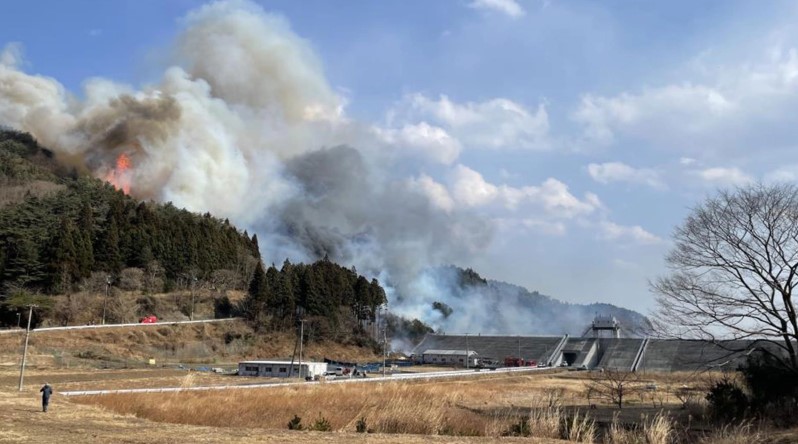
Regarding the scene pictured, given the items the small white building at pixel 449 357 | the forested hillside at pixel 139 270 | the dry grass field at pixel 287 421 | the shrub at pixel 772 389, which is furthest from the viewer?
the small white building at pixel 449 357

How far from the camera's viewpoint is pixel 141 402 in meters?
27.8

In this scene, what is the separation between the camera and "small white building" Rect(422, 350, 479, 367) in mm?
109950

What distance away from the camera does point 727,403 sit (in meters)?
28.0

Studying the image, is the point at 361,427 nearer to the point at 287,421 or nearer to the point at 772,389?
the point at 287,421

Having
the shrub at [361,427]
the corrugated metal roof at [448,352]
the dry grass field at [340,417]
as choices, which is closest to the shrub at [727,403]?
the dry grass field at [340,417]

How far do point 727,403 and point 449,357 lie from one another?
8590cm

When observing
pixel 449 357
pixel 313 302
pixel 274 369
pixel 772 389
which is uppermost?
pixel 313 302

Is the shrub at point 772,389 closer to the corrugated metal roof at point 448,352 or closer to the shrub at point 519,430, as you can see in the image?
the shrub at point 519,430

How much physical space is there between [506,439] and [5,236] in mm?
114111

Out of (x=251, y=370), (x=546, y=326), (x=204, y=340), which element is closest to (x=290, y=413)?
(x=251, y=370)

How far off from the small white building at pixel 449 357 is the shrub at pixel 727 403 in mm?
79454

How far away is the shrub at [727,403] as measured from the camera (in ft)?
89.5

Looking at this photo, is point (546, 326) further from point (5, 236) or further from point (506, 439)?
point (506, 439)

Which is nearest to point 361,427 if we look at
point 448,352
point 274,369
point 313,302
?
point 274,369
